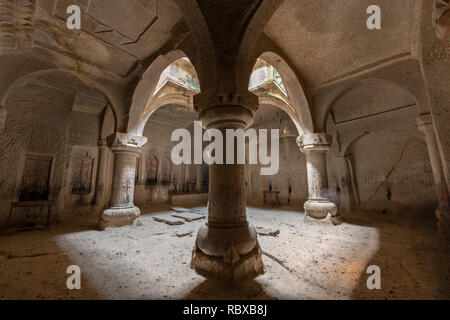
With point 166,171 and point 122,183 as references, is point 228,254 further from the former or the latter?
point 166,171

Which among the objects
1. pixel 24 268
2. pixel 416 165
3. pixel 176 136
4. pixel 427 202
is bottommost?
pixel 24 268

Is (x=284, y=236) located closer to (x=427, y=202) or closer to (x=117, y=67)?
(x=427, y=202)

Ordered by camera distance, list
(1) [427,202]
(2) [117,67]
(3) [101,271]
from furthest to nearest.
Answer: (1) [427,202] → (2) [117,67] → (3) [101,271]

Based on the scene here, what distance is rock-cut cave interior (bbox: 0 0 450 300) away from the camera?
77.9 inches

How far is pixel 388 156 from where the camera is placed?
20.0 ft

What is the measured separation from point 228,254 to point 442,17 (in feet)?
8.78

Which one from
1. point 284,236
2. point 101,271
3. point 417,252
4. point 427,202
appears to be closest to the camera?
point 101,271

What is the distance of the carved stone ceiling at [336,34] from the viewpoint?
3.09m

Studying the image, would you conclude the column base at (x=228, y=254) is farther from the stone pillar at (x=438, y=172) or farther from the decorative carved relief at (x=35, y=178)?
the decorative carved relief at (x=35, y=178)

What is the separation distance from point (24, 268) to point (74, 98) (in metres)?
5.36

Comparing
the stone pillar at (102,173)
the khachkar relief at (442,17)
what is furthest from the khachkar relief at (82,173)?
the khachkar relief at (442,17)

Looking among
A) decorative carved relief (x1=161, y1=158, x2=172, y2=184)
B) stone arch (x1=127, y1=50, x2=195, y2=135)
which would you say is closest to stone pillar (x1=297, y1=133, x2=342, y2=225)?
stone arch (x1=127, y1=50, x2=195, y2=135)
